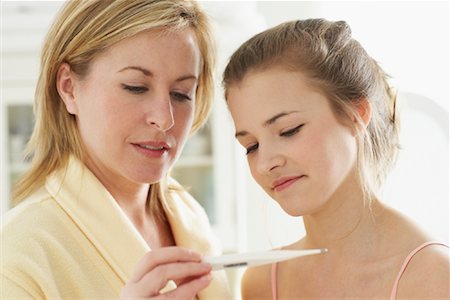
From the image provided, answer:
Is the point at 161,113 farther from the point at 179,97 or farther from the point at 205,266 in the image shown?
the point at 205,266

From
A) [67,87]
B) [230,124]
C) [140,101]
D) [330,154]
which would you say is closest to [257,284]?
[330,154]

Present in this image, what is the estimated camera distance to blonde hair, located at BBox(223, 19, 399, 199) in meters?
1.29

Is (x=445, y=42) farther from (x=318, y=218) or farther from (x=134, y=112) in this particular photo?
(x=134, y=112)

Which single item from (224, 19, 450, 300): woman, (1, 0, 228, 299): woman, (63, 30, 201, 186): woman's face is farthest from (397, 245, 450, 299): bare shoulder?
(63, 30, 201, 186): woman's face

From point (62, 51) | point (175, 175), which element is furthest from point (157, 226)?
point (175, 175)

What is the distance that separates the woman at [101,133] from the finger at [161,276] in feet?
0.57

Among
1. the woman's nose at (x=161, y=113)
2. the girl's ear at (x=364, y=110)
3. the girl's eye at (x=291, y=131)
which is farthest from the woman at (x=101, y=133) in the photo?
the girl's ear at (x=364, y=110)

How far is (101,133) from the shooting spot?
135 centimetres

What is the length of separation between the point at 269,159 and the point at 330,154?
117 mm

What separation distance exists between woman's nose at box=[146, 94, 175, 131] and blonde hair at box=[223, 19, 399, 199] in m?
0.13

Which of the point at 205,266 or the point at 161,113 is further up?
the point at 161,113

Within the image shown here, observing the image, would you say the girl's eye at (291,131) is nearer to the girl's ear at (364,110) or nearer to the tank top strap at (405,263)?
the girl's ear at (364,110)

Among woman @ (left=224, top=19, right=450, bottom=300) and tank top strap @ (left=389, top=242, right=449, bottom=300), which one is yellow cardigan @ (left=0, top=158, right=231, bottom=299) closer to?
woman @ (left=224, top=19, right=450, bottom=300)

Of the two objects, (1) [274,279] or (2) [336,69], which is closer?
(2) [336,69]
